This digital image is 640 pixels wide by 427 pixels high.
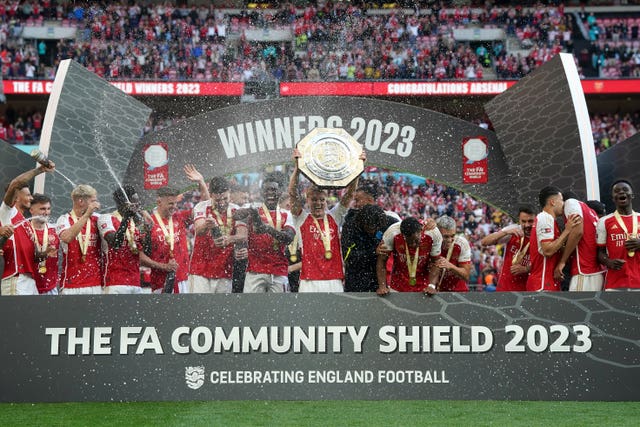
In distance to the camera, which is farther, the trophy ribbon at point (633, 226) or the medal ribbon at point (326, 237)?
the medal ribbon at point (326, 237)

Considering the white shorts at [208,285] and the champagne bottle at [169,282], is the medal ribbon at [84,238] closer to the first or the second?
the white shorts at [208,285]

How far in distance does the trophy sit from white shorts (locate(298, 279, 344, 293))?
0.84 m

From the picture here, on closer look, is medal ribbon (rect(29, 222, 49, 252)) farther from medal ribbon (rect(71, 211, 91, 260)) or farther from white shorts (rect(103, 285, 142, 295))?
white shorts (rect(103, 285, 142, 295))

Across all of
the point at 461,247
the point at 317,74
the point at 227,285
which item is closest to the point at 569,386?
the point at 461,247

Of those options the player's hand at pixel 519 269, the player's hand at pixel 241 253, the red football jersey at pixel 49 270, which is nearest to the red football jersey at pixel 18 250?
the red football jersey at pixel 49 270

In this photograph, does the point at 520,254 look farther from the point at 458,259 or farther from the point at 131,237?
the point at 131,237

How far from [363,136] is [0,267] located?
4.49 metres

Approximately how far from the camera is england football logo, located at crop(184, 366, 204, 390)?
6777 millimetres

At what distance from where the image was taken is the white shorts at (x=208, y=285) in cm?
873

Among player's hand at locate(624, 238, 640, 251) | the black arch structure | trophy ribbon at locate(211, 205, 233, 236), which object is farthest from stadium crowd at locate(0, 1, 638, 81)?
player's hand at locate(624, 238, 640, 251)

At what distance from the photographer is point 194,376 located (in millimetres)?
6785

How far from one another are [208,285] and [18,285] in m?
1.79

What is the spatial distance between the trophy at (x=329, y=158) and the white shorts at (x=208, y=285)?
5.61 ft

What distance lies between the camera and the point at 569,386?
670 cm
